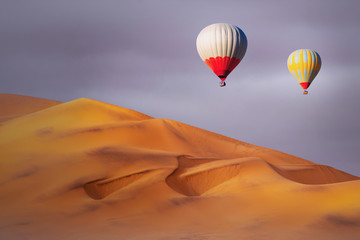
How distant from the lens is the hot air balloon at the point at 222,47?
102 ft

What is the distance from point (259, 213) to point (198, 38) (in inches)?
567

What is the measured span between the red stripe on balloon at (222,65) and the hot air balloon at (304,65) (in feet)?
26.1

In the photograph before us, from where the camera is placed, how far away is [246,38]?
3250 cm

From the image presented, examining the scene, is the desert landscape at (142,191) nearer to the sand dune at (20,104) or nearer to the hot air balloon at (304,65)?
the hot air balloon at (304,65)

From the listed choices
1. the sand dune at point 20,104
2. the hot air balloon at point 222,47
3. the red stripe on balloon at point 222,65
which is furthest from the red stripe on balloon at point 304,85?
the sand dune at point 20,104

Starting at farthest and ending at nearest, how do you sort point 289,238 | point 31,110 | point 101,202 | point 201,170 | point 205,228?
1. point 31,110
2. point 201,170
3. point 101,202
4. point 205,228
5. point 289,238

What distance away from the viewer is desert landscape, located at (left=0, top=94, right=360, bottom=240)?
2067 centimetres

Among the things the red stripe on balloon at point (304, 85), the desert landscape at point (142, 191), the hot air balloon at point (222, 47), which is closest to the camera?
the desert landscape at point (142, 191)

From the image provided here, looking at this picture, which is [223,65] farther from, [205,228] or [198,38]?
[205,228]

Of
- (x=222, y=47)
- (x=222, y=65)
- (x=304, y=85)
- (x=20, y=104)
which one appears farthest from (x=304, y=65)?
(x=20, y=104)

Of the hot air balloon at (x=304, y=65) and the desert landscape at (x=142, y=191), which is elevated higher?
the hot air balloon at (x=304, y=65)

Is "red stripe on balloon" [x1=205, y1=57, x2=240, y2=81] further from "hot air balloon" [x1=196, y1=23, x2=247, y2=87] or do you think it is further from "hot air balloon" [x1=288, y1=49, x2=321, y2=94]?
"hot air balloon" [x1=288, y1=49, x2=321, y2=94]

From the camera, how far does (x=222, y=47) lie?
31.0 meters

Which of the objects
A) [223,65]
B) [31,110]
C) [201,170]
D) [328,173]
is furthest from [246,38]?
[31,110]
